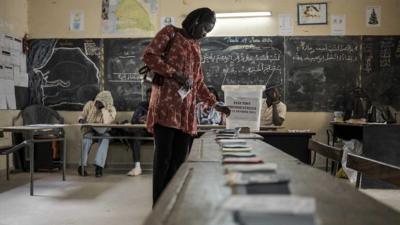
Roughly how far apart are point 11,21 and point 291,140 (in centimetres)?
430

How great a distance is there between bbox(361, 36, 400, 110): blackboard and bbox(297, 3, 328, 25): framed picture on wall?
642 millimetres

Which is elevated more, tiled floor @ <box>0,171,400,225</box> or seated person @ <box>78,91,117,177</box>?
seated person @ <box>78,91,117,177</box>

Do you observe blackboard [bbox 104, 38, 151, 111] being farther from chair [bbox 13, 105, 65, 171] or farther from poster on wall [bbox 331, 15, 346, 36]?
poster on wall [bbox 331, 15, 346, 36]

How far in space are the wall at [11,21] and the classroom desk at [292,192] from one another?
5.28 meters

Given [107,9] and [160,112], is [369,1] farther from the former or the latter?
[160,112]

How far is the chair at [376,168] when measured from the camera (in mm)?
1275

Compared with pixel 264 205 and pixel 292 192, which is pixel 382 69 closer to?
pixel 292 192

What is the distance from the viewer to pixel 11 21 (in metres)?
6.13

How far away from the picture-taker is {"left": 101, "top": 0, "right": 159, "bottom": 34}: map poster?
636cm

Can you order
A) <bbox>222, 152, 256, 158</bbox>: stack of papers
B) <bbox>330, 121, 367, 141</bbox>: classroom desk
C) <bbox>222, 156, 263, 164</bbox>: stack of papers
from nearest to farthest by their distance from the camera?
<bbox>222, 156, 263, 164</bbox>: stack of papers < <bbox>222, 152, 256, 158</bbox>: stack of papers < <bbox>330, 121, 367, 141</bbox>: classroom desk

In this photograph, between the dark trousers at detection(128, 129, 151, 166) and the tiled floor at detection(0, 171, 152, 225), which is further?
the dark trousers at detection(128, 129, 151, 166)

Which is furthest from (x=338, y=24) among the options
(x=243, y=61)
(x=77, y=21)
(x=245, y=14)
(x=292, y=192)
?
(x=292, y=192)

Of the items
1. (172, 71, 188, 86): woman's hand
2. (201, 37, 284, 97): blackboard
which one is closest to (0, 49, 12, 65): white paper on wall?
(201, 37, 284, 97): blackboard

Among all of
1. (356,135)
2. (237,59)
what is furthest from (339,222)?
(237,59)
